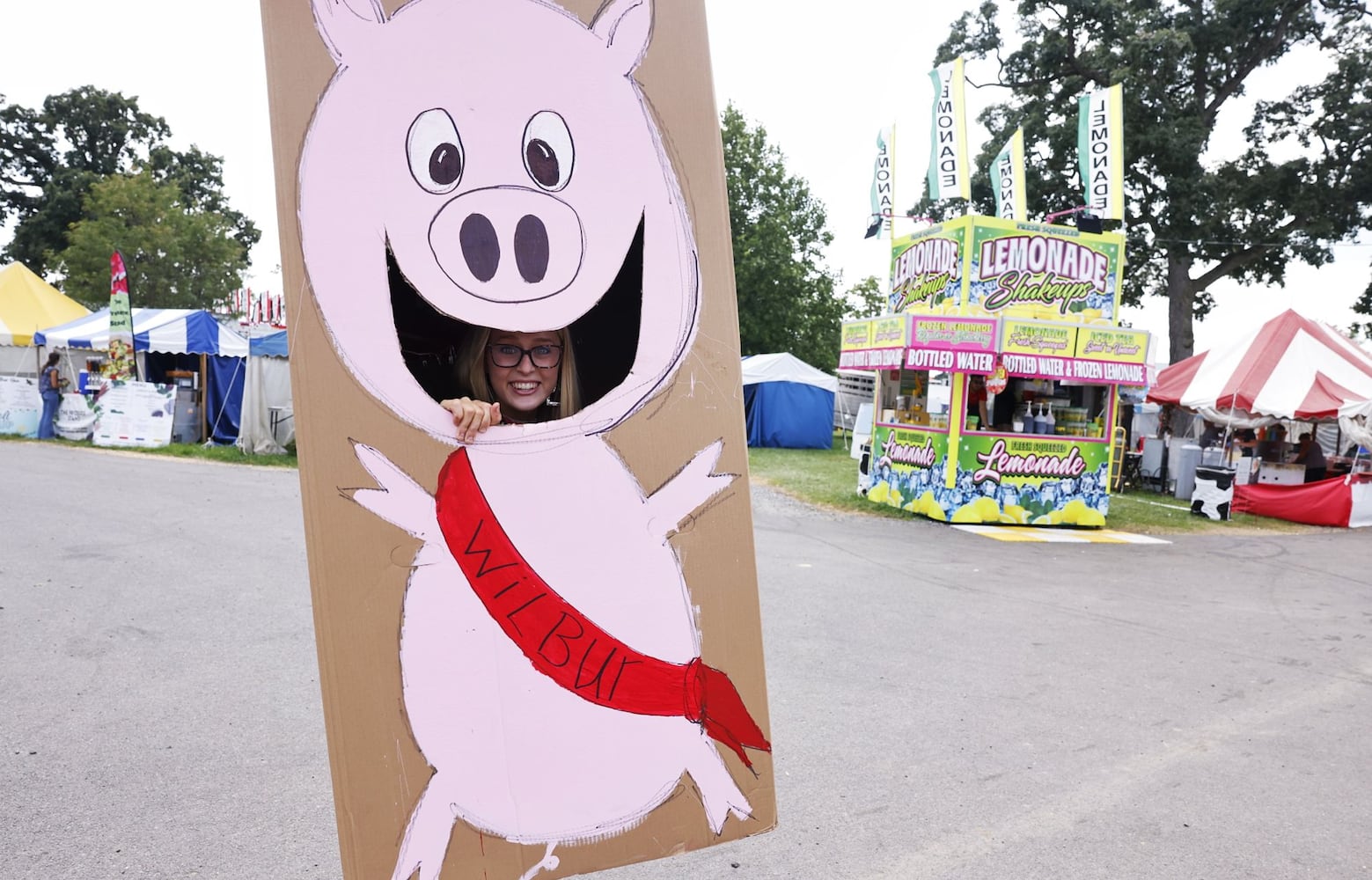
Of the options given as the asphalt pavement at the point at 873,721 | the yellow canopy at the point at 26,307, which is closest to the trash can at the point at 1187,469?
the asphalt pavement at the point at 873,721

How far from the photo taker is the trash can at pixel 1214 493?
1378 centimetres

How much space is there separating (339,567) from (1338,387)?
1703 centimetres

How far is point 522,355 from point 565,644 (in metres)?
0.66

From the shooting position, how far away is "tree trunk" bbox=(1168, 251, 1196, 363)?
24.3 metres

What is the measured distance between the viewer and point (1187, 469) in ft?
53.6

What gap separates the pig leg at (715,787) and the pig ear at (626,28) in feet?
4.83

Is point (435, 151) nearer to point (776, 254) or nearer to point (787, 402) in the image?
point (787, 402)

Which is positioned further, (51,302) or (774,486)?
(51,302)

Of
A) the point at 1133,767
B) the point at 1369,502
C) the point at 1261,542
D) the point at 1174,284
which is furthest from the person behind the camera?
the point at 1174,284

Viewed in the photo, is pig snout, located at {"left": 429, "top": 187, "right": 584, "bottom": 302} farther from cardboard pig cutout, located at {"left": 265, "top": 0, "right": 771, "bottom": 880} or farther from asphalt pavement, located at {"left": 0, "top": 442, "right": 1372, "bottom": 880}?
asphalt pavement, located at {"left": 0, "top": 442, "right": 1372, "bottom": 880}

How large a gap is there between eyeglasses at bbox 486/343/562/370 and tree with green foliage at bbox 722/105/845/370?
1143 inches

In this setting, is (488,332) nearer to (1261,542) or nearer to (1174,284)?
(1261,542)

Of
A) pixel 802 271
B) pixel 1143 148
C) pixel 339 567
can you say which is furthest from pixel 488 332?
pixel 802 271

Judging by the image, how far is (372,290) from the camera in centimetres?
161
